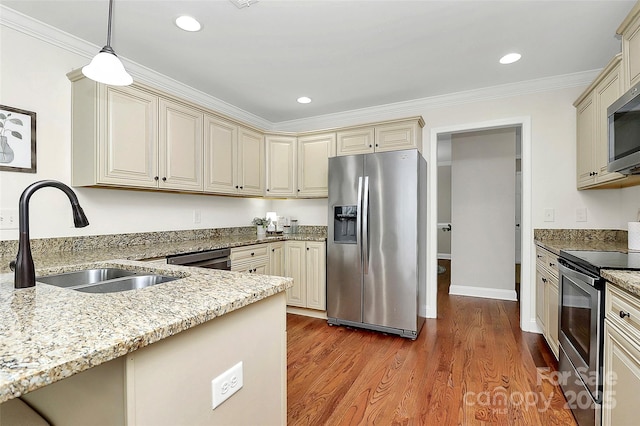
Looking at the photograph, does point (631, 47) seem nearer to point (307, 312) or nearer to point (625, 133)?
point (625, 133)

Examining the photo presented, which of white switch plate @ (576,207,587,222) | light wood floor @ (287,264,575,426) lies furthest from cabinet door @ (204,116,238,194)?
white switch plate @ (576,207,587,222)

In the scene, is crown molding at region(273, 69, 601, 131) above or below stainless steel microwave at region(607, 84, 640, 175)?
above

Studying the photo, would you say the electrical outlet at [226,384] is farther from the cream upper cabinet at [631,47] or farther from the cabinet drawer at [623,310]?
the cream upper cabinet at [631,47]

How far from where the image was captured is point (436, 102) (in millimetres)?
3451

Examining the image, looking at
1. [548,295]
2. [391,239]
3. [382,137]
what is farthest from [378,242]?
[548,295]

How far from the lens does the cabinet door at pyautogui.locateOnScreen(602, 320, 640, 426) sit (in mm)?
1193

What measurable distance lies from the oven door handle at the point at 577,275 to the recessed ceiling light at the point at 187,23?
2818 millimetres

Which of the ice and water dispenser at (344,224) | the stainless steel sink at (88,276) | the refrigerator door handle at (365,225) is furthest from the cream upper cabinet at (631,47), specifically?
the stainless steel sink at (88,276)

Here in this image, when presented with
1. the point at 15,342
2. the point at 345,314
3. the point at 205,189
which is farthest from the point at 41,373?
the point at 345,314

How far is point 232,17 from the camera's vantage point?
2.08m

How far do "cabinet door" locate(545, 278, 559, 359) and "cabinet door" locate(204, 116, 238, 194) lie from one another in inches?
Result: 118

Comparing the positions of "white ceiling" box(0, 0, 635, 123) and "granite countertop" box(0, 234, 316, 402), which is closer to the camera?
"granite countertop" box(0, 234, 316, 402)

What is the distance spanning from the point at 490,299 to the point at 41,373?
4.66 metres

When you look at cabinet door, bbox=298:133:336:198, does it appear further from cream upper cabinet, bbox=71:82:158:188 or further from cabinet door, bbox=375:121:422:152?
cream upper cabinet, bbox=71:82:158:188
